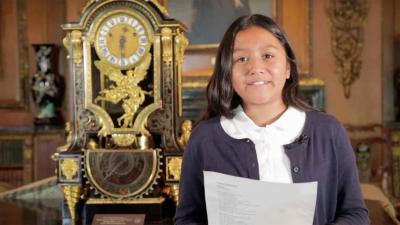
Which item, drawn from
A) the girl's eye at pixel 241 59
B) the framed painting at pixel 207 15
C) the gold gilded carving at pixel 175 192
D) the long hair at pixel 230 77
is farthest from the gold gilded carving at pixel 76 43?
the framed painting at pixel 207 15

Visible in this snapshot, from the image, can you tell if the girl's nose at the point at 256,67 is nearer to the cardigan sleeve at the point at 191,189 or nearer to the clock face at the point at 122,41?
the cardigan sleeve at the point at 191,189

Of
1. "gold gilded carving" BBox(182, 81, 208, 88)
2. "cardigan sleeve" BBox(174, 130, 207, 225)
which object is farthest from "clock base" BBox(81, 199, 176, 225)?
"gold gilded carving" BBox(182, 81, 208, 88)

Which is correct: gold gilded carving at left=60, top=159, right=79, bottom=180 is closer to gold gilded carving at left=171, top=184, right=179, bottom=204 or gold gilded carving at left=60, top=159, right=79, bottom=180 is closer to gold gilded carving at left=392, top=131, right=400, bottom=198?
gold gilded carving at left=171, top=184, right=179, bottom=204

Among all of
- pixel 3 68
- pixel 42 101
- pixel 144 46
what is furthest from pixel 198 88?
pixel 144 46

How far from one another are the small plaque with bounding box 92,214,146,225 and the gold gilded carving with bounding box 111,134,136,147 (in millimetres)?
257

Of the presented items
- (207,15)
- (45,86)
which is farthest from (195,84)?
(45,86)

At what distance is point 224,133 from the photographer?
125 cm

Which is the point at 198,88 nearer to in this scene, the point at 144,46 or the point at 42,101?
the point at 42,101

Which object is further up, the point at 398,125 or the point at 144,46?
the point at 144,46

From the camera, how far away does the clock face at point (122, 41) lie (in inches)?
83.5

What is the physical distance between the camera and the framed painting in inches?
210

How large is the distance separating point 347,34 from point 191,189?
4.33 metres

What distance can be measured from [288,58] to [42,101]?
4.34 metres

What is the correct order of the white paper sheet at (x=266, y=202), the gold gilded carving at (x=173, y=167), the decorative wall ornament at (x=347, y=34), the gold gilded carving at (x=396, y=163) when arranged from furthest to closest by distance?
the decorative wall ornament at (x=347, y=34)
the gold gilded carving at (x=396, y=163)
the gold gilded carving at (x=173, y=167)
the white paper sheet at (x=266, y=202)
